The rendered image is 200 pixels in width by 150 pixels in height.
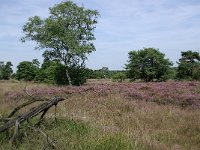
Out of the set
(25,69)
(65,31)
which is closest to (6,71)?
(25,69)

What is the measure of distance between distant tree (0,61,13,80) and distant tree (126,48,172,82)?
1756 inches

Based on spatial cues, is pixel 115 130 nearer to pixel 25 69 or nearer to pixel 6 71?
pixel 25 69

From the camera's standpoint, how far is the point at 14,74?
89.3m

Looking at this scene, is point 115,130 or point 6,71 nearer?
point 115,130

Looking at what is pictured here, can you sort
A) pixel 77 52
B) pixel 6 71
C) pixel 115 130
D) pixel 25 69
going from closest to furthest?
pixel 115 130
pixel 77 52
pixel 25 69
pixel 6 71

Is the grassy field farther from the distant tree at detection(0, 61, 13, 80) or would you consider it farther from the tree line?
the distant tree at detection(0, 61, 13, 80)

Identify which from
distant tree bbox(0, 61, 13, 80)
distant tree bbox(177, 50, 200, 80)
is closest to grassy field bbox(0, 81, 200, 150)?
distant tree bbox(177, 50, 200, 80)

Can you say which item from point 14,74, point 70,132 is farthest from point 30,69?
point 70,132

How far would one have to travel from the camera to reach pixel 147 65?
151 feet

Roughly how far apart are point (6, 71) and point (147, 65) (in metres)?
48.6

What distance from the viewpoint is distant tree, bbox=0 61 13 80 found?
3327 inches

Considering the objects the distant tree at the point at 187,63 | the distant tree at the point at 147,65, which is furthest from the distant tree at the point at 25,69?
the distant tree at the point at 187,63

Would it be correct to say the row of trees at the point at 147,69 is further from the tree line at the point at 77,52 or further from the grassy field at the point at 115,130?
the grassy field at the point at 115,130

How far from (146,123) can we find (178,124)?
887 mm
